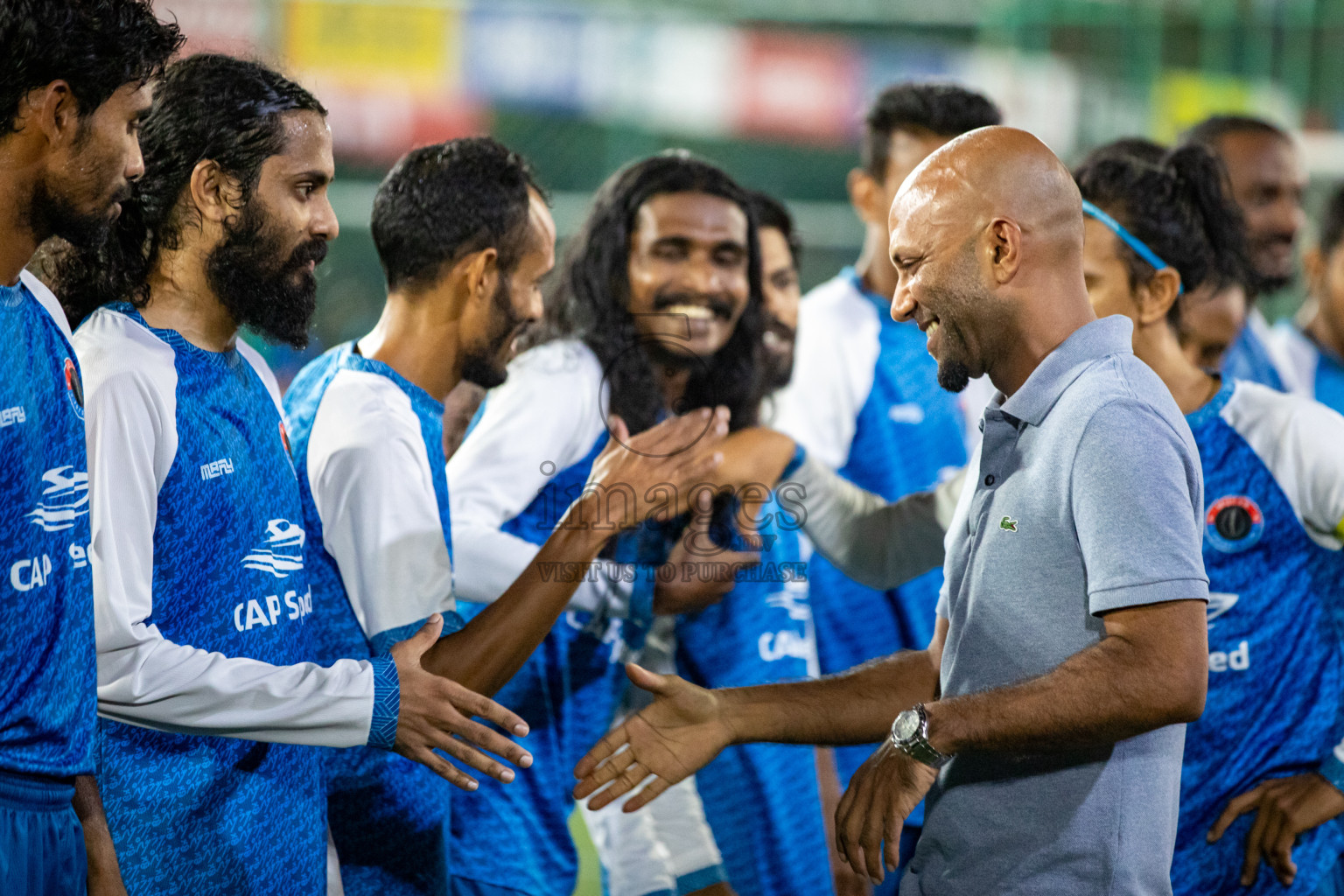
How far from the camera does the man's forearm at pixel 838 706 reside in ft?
7.37

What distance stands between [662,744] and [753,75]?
10.4 meters

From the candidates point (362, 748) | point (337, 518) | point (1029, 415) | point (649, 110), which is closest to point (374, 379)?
point (337, 518)

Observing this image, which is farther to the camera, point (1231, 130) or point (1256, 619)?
point (1231, 130)

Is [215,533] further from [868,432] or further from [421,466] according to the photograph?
[868,432]

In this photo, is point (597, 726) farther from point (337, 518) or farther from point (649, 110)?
point (649, 110)

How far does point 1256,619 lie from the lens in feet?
8.96

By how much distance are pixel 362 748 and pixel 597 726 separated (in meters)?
0.66

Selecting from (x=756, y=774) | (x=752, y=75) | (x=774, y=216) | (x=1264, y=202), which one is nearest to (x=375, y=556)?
(x=756, y=774)

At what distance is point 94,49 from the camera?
6.24 ft

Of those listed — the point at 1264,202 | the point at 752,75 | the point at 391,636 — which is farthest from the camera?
the point at 752,75

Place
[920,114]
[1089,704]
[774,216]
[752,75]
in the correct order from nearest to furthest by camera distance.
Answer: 1. [1089,704]
2. [920,114]
3. [774,216]
4. [752,75]

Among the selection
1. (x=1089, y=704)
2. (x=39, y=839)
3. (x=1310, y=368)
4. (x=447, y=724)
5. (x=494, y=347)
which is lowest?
(x=1310, y=368)

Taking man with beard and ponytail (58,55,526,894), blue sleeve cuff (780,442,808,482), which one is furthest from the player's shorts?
blue sleeve cuff (780,442,808,482)

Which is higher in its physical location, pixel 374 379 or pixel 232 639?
pixel 374 379
